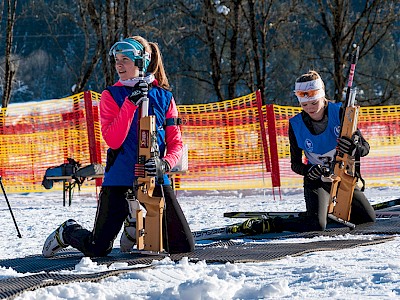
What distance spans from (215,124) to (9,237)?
25.9ft

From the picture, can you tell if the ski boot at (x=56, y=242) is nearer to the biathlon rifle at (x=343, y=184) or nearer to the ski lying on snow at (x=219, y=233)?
the ski lying on snow at (x=219, y=233)

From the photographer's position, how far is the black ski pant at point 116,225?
545 cm

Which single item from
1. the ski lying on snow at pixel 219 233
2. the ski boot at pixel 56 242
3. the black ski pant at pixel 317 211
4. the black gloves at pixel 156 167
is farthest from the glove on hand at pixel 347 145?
the ski boot at pixel 56 242

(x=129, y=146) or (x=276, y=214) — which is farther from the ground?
(x=129, y=146)

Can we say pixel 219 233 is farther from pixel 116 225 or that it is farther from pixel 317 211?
pixel 116 225

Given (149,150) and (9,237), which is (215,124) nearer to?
(9,237)

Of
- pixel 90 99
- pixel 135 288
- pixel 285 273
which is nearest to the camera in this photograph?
pixel 135 288

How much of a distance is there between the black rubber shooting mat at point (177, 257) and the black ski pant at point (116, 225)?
3.6 inches

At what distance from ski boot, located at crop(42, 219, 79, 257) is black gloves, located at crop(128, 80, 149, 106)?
108cm

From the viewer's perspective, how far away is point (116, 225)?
5.50m

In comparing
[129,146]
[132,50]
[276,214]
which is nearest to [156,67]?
[132,50]

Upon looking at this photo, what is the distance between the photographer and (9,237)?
7.89 meters

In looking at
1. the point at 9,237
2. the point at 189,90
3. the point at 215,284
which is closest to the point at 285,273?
the point at 215,284

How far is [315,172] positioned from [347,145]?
13.7 inches
